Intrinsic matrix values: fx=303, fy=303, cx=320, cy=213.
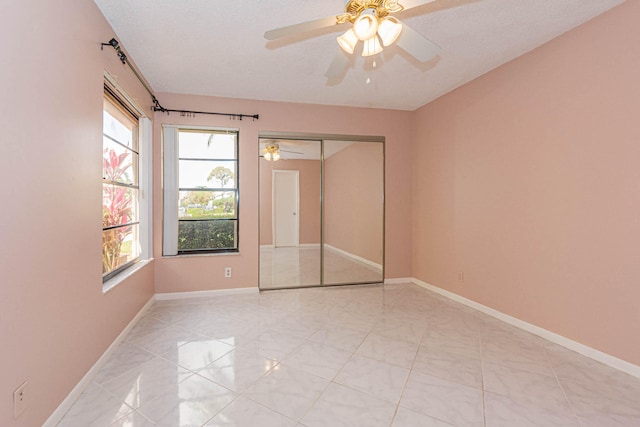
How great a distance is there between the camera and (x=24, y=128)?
4.53ft

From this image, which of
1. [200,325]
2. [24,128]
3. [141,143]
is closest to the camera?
[24,128]

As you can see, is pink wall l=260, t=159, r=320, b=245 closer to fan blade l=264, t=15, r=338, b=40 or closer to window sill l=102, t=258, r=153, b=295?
window sill l=102, t=258, r=153, b=295

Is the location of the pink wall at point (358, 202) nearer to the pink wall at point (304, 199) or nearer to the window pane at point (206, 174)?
the pink wall at point (304, 199)

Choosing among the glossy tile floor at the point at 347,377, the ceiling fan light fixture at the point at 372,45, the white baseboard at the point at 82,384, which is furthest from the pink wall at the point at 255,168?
the ceiling fan light fixture at the point at 372,45

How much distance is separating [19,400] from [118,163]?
2040mm

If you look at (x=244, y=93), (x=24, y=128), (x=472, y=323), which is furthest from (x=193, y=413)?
(x=244, y=93)

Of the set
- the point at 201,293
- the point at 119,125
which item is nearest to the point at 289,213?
the point at 201,293

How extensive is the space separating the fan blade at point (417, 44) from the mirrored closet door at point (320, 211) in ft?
7.92

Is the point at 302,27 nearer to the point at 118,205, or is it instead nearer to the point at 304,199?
the point at 118,205

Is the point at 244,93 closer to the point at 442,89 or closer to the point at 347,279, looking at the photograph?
the point at 442,89

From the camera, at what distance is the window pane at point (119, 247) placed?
255 centimetres

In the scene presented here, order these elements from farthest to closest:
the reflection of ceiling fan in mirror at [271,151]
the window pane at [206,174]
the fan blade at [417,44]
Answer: the reflection of ceiling fan in mirror at [271,151], the window pane at [206,174], the fan blade at [417,44]

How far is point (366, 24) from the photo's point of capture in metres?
1.71

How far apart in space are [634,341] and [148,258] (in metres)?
4.49
